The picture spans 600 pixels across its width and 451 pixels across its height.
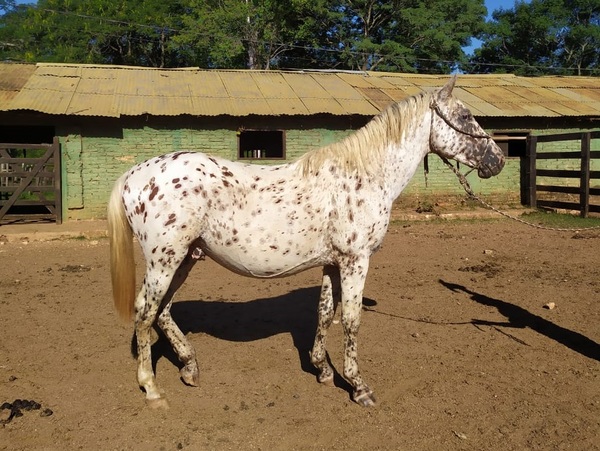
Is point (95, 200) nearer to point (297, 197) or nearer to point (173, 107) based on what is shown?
point (173, 107)

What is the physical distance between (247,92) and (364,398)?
11.9 meters

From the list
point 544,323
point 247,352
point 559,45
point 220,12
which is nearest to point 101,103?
point 247,352

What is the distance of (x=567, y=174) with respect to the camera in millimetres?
12320

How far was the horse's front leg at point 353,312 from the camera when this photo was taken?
3463mm

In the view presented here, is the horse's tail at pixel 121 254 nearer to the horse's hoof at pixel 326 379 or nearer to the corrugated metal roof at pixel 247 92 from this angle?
the horse's hoof at pixel 326 379

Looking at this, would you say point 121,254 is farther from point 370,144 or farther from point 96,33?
point 96,33

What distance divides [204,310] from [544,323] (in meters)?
3.45

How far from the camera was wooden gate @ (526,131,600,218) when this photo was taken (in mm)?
11617

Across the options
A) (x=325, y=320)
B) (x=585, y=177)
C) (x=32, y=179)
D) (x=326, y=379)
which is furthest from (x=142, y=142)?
(x=585, y=177)

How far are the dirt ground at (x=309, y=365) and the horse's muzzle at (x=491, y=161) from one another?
1513 millimetres

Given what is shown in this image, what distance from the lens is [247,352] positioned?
4.32 meters

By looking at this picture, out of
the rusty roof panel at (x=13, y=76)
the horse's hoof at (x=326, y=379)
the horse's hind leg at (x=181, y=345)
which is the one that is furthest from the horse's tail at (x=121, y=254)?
the rusty roof panel at (x=13, y=76)

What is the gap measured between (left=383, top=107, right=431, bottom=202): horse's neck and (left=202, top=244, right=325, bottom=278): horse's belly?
2.56ft

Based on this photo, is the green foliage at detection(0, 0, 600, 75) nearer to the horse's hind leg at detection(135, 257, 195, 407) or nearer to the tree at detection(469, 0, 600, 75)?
the tree at detection(469, 0, 600, 75)
